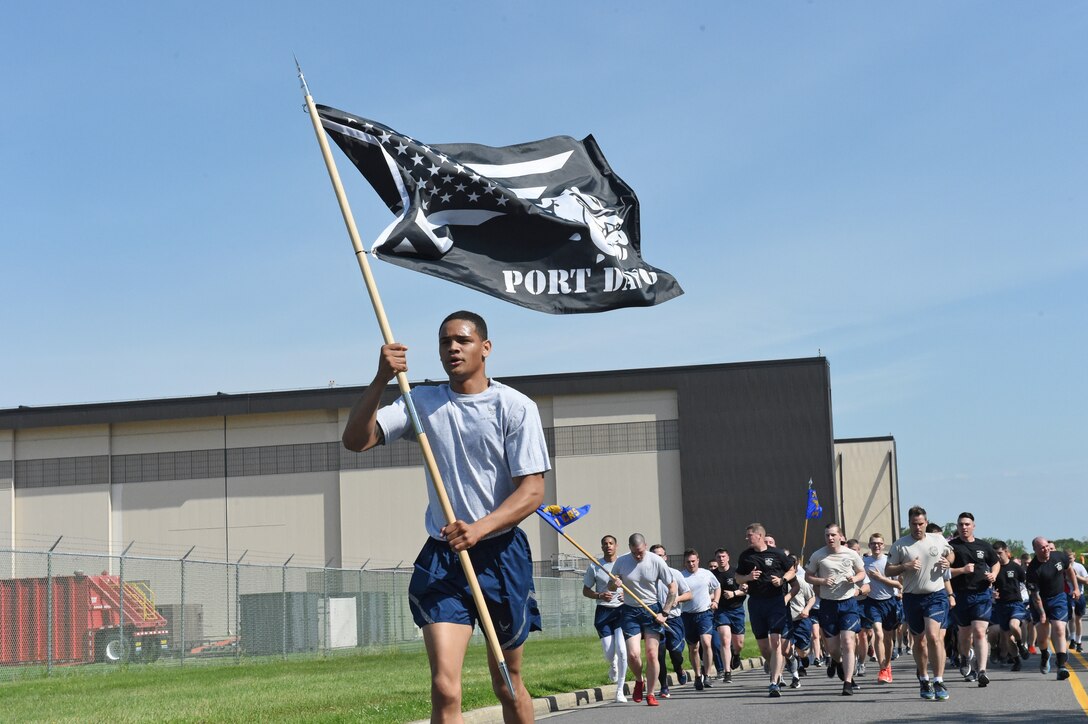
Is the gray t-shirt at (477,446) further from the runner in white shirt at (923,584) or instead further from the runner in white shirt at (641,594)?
the runner in white shirt at (641,594)

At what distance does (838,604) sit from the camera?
16.9 metres

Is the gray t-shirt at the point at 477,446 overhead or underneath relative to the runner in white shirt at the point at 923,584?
overhead

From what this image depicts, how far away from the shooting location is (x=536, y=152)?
29.8ft

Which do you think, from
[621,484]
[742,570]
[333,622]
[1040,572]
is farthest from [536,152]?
[621,484]

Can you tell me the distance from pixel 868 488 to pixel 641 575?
45932 millimetres

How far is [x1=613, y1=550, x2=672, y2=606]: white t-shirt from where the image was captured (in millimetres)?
17719

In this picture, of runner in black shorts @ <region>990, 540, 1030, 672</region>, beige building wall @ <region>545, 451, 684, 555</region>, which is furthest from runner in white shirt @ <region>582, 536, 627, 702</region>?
beige building wall @ <region>545, 451, 684, 555</region>

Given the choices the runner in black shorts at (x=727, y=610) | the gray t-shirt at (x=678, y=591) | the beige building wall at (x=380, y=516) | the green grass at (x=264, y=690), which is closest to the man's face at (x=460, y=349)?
the green grass at (x=264, y=690)

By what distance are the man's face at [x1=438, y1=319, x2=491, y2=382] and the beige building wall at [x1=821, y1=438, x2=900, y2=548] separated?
181 feet

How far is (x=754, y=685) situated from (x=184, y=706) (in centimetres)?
825

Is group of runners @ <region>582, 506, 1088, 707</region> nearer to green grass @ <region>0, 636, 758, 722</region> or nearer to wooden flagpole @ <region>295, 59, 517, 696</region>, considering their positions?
green grass @ <region>0, 636, 758, 722</region>

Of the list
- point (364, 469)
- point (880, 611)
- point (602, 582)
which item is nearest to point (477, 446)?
point (602, 582)

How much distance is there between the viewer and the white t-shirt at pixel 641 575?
17.7 m

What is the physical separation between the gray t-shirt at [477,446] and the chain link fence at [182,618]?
710 inches
